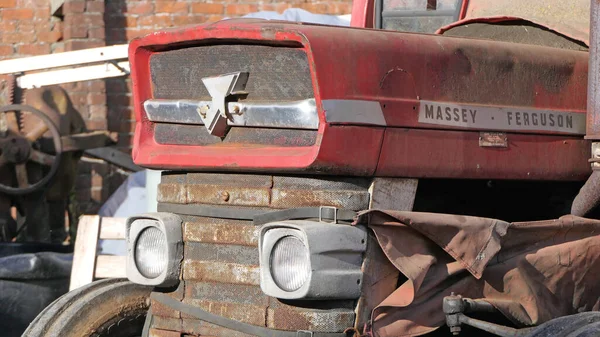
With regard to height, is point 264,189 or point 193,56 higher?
point 193,56

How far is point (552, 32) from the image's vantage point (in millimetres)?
3410

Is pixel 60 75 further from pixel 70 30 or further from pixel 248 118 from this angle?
pixel 248 118

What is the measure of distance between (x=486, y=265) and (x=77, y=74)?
3893 millimetres

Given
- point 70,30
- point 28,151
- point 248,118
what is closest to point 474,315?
point 248,118

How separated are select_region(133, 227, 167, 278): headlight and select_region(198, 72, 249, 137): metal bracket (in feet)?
1.24

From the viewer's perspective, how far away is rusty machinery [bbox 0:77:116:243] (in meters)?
6.09

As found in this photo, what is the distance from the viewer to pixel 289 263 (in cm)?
268

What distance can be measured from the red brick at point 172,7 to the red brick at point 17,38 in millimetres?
913

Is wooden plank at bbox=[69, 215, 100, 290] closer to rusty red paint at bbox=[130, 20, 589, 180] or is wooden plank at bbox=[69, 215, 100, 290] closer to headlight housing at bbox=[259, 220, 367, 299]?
rusty red paint at bbox=[130, 20, 589, 180]

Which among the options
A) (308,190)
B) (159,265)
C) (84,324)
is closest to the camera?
(308,190)

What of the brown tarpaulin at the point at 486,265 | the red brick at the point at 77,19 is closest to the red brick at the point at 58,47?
the red brick at the point at 77,19

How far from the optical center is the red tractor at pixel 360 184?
8.77 ft

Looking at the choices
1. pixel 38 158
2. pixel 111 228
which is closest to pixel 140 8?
pixel 38 158

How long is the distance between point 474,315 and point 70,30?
463cm
